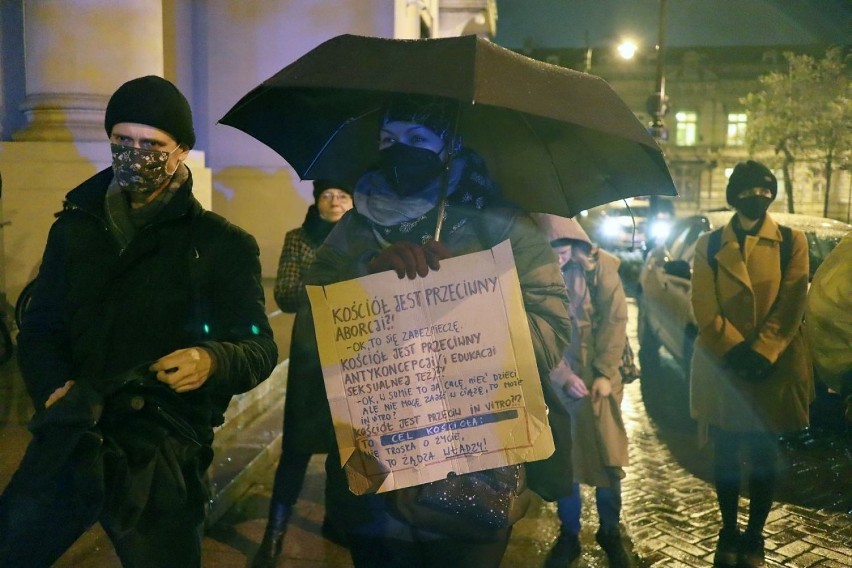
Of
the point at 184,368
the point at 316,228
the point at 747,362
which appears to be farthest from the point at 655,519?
the point at 184,368

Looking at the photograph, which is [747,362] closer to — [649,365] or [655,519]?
[655,519]

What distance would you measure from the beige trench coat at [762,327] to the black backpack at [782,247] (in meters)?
0.03

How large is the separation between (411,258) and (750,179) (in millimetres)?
2718

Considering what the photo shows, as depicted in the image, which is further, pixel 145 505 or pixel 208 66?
pixel 208 66

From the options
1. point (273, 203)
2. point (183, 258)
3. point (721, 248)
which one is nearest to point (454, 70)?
point (183, 258)

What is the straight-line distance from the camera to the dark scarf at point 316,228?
4.48 metres

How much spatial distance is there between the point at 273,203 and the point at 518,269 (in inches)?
348

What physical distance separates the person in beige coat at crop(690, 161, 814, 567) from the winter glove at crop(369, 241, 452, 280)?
254 cm

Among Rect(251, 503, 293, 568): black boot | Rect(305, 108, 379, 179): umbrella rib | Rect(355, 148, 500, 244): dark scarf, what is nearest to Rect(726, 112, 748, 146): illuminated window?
Rect(251, 503, 293, 568): black boot

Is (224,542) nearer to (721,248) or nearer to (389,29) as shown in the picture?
(721,248)

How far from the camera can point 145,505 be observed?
7.24 feet

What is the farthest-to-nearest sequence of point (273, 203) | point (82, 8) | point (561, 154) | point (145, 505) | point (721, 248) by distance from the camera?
point (273, 203), point (82, 8), point (721, 248), point (561, 154), point (145, 505)

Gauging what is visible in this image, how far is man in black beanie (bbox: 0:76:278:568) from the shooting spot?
215 cm

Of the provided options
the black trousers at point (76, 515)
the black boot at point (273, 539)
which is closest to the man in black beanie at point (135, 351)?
the black trousers at point (76, 515)
